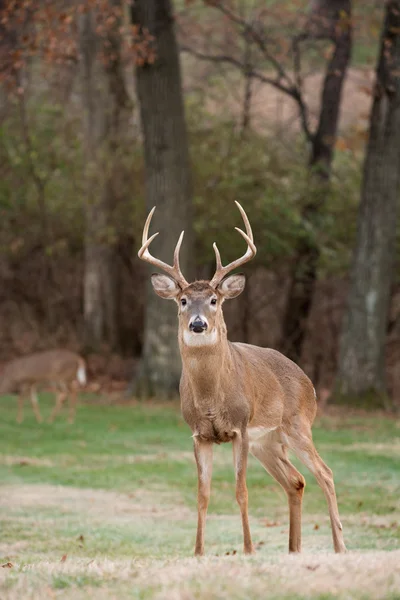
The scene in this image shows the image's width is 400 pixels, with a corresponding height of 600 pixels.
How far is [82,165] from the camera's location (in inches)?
904

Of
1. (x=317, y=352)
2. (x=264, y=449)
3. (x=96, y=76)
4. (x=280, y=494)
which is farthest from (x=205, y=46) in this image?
(x=264, y=449)

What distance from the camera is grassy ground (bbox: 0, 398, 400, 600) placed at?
5.66 metres

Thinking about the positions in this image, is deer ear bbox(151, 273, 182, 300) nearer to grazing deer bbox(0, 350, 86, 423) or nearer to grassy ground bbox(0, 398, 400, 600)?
grassy ground bbox(0, 398, 400, 600)

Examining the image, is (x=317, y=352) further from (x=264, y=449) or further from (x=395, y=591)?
(x=395, y=591)

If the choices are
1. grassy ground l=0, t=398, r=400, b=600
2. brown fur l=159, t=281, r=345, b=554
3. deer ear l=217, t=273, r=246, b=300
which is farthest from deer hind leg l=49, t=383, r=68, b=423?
deer ear l=217, t=273, r=246, b=300

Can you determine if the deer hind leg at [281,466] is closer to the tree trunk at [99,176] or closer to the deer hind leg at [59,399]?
the deer hind leg at [59,399]

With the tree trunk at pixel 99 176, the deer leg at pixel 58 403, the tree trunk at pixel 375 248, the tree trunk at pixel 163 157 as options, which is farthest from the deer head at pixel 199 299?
the tree trunk at pixel 99 176

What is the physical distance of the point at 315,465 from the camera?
27.4 feet

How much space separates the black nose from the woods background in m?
10.9

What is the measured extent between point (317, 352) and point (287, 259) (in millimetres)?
1769

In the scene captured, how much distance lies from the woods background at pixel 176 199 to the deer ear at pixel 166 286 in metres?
10.4

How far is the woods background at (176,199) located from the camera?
1833cm

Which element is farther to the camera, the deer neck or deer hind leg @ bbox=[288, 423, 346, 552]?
deer hind leg @ bbox=[288, 423, 346, 552]

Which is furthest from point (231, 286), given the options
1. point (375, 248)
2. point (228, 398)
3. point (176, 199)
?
point (176, 199)
